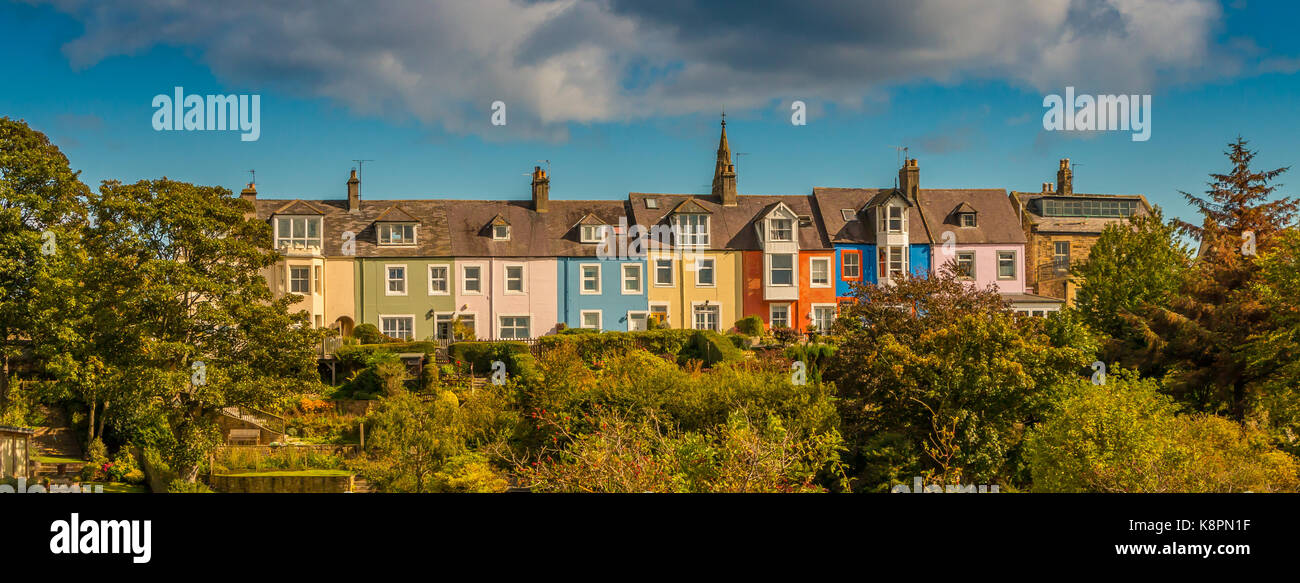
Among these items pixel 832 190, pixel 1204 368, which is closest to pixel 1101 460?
pixel 1204 368

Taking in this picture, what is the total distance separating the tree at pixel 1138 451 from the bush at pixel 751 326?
73.1 feet

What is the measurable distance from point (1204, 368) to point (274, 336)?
2673 cm

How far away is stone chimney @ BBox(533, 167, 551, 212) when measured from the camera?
47375 mm

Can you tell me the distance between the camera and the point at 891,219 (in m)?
46.3

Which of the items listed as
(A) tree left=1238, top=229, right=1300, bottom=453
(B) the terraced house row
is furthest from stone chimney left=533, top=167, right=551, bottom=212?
(A) tree left=1238, top=229, right=1300, bottom=453

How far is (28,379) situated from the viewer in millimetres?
29984

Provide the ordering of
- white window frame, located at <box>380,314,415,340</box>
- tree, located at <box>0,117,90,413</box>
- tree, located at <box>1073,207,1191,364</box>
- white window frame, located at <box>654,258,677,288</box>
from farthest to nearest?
1. white window frame, located at <box>654,258,677,288</box>
2. white window frame, located at <box>380,314,415,340</box>
3. tree, located at <box>1073,207,1191,364</box>
4. tree, located at <box>0,117,90,413</box>

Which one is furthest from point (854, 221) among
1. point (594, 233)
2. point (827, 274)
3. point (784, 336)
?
point (594, 233)

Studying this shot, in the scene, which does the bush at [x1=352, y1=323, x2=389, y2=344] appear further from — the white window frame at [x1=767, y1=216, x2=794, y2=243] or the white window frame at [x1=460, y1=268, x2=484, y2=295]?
the white window frame at [x1=767, y1=216, x2=794, y2=243]

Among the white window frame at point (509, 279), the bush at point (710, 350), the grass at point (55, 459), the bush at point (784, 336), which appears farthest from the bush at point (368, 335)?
the bush at point (784, 336)

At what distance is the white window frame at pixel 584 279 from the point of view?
150 ft

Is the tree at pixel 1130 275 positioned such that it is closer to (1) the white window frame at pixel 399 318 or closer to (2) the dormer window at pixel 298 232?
(1) the white window frame at pixel 399 318

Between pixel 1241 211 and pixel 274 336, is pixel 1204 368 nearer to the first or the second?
pixel 1241 211

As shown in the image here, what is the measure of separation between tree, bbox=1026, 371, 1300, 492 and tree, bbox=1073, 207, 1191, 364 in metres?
12.4
